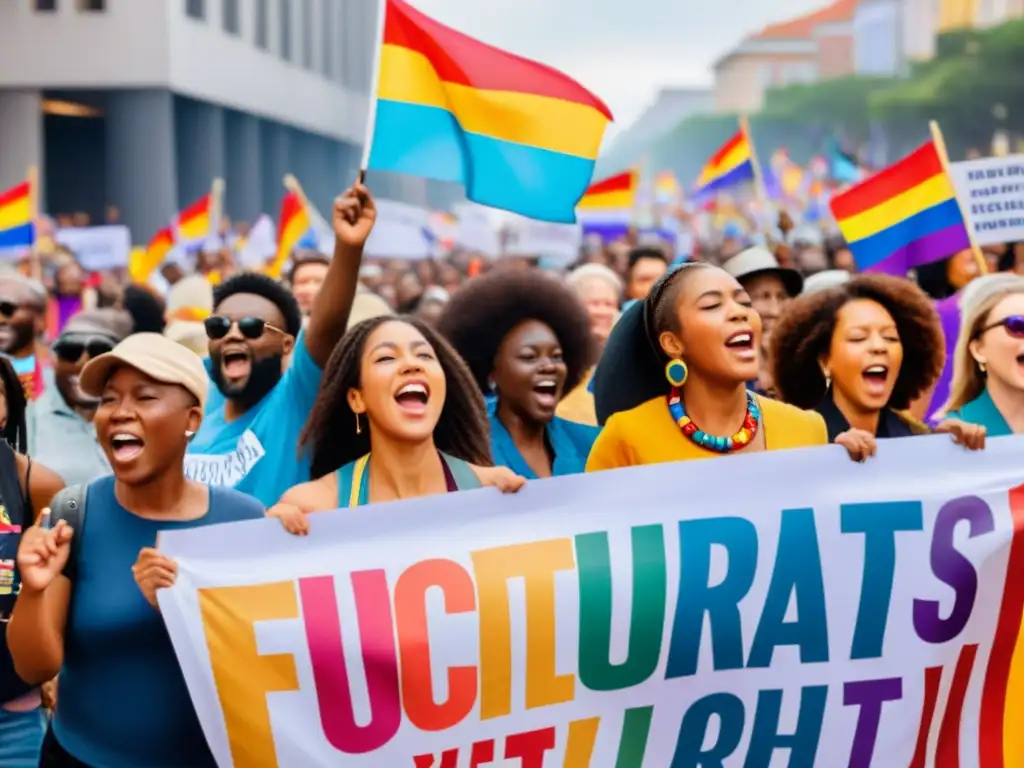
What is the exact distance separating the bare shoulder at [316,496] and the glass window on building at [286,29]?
53.6m

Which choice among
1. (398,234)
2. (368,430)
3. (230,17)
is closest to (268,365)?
(368,430)

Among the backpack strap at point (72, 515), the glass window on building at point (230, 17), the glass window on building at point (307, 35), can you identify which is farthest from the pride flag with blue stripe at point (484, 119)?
the glass window on building at point (307, 35)

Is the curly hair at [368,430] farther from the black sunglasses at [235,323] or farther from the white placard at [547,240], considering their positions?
the white placard at [547,240]

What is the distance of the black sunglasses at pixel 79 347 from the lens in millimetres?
6340

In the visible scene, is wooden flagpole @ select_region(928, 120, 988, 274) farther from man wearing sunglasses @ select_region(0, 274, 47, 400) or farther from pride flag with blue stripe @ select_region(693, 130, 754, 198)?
pride flag with blue stripe @ select_region(693, 130, 754, 198)

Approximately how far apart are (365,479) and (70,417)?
2.47 m

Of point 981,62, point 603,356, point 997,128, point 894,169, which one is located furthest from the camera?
point 981,62

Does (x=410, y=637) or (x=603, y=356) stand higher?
(x=603, y=356)

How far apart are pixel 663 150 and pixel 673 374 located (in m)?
124

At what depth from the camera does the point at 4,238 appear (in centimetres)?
1111

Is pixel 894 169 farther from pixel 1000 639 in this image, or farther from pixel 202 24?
pixel 202 24

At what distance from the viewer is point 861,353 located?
5.32 metres

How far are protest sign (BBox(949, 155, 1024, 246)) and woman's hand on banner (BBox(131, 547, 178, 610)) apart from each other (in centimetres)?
478

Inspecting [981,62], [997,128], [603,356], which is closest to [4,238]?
[603,356]
